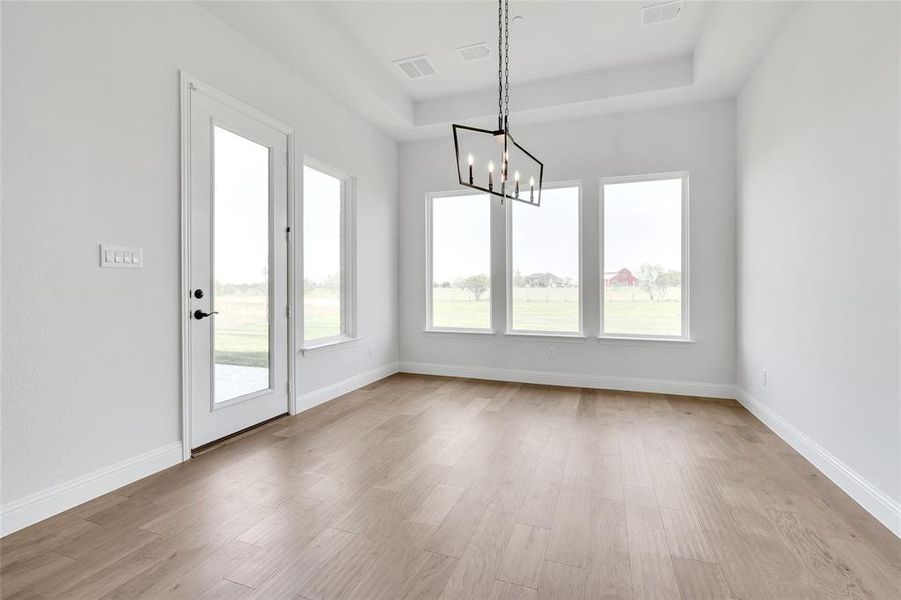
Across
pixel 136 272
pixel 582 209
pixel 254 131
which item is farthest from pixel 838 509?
pixel 254 131

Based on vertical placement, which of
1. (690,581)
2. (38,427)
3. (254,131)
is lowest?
(690,581)

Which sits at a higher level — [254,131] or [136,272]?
[254,131]

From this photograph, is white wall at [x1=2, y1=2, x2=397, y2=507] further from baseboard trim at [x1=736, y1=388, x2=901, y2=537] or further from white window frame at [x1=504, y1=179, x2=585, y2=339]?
baseboard trim at [x1=736, y1=388, x2=901, y2=537]

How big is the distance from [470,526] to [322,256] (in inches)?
124

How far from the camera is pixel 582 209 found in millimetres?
4973

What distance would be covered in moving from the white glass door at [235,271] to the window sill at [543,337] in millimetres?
2669

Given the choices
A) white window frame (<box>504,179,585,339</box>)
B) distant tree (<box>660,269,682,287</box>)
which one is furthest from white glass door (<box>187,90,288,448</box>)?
distant tree (<box>660,269,682,287</box>)

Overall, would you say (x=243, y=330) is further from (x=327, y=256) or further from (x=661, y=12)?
(x=661, y=12)

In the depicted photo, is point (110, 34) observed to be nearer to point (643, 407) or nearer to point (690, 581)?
point (690, 581)

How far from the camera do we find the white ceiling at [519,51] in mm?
3348

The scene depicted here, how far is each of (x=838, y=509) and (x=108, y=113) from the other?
14.8ft

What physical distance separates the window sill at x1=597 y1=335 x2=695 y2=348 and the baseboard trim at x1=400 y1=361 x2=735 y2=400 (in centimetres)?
39

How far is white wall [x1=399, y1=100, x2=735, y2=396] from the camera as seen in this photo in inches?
176

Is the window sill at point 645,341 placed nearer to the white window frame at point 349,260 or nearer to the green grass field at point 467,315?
the green grass field at point 467,315
